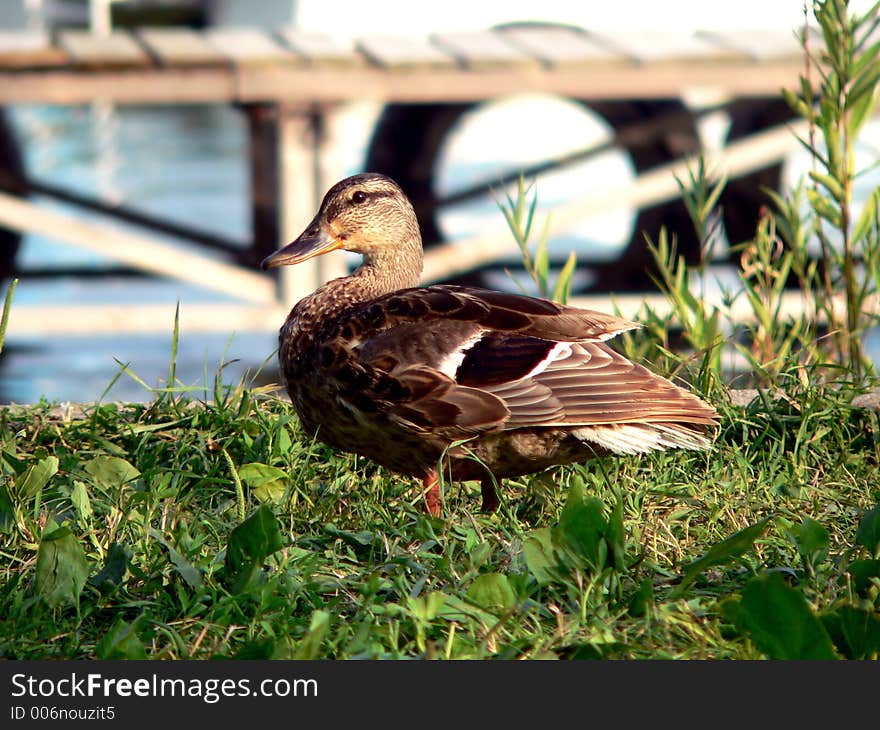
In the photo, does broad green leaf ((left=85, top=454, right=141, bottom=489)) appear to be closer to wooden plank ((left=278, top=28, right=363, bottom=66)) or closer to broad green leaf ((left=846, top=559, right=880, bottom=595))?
broad green leaf ((left=846, top=559, right=880, bottom=595))

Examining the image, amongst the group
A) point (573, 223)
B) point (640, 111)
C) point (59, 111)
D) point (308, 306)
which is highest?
point (59, 111)

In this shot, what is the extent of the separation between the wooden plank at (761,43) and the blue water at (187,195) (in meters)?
1.04

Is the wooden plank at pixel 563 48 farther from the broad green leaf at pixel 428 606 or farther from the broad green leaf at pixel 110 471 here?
the broad green leaf at pixel 428 606

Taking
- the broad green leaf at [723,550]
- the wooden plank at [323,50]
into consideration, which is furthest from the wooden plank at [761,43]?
the broad green leaf at [723,550]

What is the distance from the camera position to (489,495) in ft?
10.4

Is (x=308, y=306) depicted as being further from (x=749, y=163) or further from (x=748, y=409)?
(x=749, y=163)

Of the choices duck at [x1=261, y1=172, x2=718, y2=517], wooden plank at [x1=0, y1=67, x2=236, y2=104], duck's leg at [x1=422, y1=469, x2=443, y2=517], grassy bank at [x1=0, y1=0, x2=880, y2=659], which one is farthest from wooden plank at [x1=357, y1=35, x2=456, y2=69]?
duck's leg at [x1=422, y1=469, x2=443, y2=517]

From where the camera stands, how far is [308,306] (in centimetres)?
342

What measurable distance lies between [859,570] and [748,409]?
3.85 feet

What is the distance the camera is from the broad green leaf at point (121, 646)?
2.23 m

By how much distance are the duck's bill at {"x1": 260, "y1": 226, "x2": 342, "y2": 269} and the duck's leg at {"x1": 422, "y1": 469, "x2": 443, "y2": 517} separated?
81 cm

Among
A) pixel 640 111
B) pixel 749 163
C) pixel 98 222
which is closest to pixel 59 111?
pixel 98 222

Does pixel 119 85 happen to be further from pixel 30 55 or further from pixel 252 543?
pixel 252 543

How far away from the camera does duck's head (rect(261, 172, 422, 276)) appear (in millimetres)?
3639
